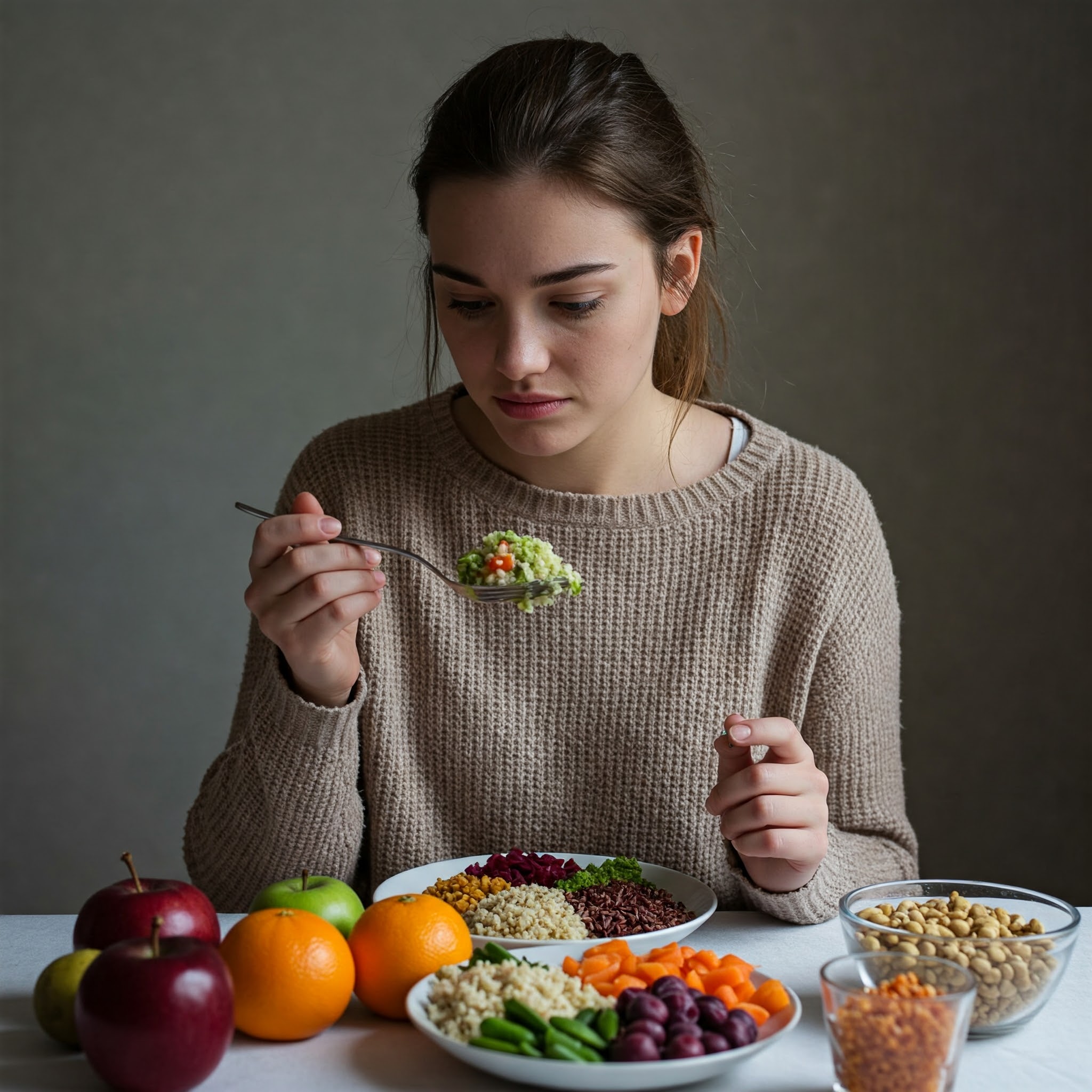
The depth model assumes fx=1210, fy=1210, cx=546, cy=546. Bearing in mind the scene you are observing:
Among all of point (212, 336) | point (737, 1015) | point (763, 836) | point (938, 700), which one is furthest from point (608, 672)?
point (212, 336)

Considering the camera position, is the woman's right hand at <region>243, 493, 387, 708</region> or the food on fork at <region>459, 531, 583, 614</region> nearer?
the woman's right hand at <region>243, 493, 387, 708</region>

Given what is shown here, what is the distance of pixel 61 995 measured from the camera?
0.93 m

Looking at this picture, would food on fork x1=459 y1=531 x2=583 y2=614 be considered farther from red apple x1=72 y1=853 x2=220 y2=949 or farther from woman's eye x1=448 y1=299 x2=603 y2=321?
red apple x1=72 y1=853 x2=220 y2=949

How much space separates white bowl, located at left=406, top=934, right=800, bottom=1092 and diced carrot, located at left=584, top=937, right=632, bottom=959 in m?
0.14

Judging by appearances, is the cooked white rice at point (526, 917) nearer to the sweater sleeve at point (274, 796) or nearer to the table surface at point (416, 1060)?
the table surface at point (416, 1060)

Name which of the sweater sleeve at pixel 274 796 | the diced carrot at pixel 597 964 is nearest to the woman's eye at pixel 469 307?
the sweater sleeve at pixel 274 796

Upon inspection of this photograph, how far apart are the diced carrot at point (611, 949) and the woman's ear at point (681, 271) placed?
2.67ft

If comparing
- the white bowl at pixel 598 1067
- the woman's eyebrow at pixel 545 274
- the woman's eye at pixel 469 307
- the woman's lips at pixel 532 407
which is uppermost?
the woman's eyebrow at pixel 545 274

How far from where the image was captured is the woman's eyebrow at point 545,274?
4.33 ft

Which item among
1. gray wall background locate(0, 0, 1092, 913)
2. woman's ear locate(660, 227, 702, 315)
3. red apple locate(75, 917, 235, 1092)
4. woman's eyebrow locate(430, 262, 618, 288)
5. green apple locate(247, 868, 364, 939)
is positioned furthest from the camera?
gray wall background locate(0, 0, 1092, 913)

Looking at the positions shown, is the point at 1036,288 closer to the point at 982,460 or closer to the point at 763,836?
the point at 982,460

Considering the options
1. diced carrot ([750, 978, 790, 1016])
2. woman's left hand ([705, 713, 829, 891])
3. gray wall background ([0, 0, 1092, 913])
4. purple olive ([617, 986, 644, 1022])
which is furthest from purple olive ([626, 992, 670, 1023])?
gray wall background ([0, 0, 1092, 913])

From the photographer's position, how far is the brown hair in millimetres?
1363

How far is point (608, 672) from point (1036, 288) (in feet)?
5.43
